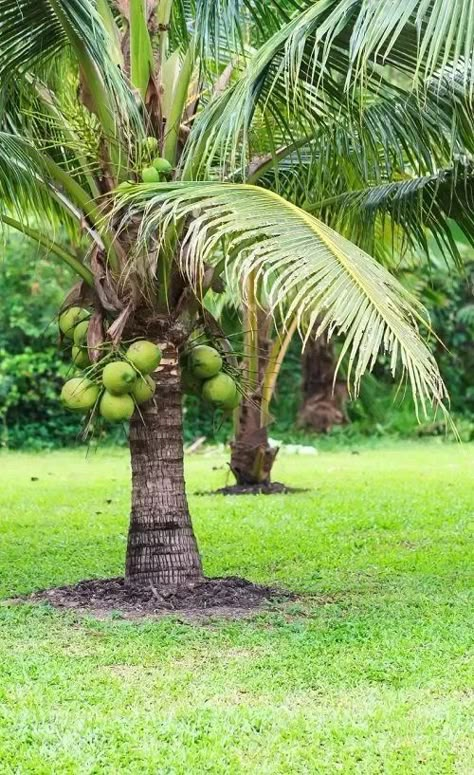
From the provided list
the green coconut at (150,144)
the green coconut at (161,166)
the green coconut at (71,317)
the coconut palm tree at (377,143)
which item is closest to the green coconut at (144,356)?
the green coconut at (71,317)

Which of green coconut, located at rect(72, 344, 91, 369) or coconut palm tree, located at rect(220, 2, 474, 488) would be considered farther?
green coconut, located at rect(72, 344, 91, 369)

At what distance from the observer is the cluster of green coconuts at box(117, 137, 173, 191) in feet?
16.6

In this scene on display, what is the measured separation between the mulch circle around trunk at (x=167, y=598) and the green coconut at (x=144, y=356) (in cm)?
119

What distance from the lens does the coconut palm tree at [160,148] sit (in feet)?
15.6

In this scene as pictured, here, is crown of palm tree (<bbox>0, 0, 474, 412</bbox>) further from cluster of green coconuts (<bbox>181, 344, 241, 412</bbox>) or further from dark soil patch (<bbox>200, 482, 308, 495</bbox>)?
dark soil patch (<bbox>200, 482, 308, 495</bbox>)

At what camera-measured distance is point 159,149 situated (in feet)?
17.9

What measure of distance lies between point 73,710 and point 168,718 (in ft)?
1.17

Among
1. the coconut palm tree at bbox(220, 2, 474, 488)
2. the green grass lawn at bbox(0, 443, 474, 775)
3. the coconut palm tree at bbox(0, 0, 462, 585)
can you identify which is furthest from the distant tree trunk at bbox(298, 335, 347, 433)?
the coconut palm tree at bbox(0, 0, 462, 585)

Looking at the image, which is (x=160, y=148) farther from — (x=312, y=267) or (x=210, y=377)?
(x=312, y=267)

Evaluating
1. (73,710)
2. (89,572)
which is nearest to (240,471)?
(89,572)

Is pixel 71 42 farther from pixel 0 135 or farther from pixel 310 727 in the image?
pixel 310 727

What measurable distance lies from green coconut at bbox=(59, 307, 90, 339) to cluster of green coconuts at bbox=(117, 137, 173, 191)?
766 millimetres

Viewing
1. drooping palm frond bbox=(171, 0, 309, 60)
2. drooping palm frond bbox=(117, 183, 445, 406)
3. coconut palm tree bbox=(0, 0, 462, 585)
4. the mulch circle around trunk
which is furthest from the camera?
the mulch circle around trunk

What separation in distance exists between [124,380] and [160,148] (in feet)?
3.99
